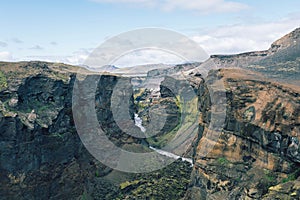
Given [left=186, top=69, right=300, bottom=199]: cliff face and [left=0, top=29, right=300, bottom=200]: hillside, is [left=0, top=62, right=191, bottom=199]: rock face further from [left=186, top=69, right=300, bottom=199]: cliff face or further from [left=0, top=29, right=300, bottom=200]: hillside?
[left=186, top=69, right=300, bottom=199]: cliff face

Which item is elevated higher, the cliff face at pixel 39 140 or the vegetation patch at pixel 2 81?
the vegetation patch at pixel 2 81

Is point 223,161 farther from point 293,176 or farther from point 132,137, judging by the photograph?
point 132,137

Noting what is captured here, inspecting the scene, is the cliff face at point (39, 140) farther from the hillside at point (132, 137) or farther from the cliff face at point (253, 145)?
the cliff face at point (253, 145)

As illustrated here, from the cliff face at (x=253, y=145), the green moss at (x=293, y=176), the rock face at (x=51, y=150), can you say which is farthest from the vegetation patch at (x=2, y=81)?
the green moss at (x=293, y=176)

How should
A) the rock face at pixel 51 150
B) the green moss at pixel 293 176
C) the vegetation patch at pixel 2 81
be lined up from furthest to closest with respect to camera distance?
the vegetation patch at pixel 2 81
the rock face at pixel 51 150
the green moss at pixel 293 176

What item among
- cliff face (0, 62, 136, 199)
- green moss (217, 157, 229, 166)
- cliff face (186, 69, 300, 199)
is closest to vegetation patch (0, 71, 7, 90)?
cliff face (0, 62, 136, 199)

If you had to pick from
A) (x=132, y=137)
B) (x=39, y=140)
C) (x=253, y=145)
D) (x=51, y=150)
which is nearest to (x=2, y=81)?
(x=39, y=140)

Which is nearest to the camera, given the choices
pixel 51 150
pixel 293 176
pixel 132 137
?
pixel 293 176

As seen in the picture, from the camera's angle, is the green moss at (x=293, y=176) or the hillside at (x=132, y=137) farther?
the hillside at (x=132, y=137)

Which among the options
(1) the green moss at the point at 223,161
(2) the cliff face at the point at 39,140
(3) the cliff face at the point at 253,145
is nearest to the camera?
(3) the cliff face at the point at 253,145
